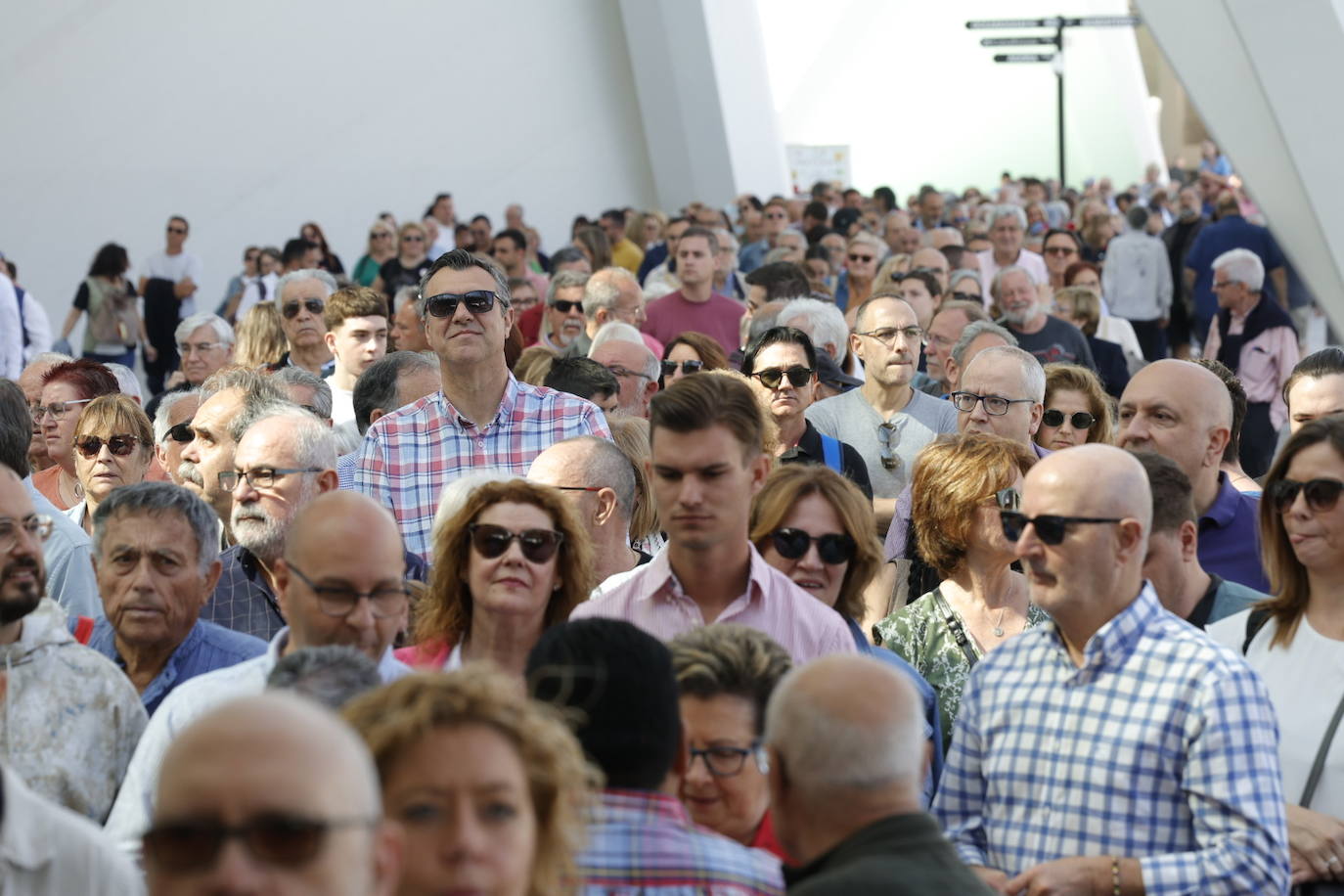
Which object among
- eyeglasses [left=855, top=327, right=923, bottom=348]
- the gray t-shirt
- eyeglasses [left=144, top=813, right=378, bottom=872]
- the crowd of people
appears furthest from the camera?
eyeglasses [left=855, top=327, right=923, bottom=348]

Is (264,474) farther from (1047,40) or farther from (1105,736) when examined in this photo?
(1047,40)

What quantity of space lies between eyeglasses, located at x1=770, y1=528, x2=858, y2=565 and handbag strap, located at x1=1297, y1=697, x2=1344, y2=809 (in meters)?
1.26

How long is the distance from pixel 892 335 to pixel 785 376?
80 centimetres

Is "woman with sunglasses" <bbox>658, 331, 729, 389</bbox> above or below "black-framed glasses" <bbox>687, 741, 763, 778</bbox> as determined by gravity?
above

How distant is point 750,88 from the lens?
21.5m

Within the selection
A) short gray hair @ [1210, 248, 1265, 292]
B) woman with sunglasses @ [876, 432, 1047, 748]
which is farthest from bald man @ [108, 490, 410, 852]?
short gray hair @ [1210, 248, 1265, 292]

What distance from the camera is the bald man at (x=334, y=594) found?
3551 mm

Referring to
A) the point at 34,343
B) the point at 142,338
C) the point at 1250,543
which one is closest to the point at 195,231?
the point at 142,338

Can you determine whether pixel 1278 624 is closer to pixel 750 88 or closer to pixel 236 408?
pixel 236 408

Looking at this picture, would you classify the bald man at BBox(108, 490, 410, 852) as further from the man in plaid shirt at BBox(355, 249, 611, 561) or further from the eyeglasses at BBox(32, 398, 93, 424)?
the eyeglasses at BBox(32, 398, 93, 424)

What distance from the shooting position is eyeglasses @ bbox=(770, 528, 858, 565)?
14.7ft

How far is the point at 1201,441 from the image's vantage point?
5504 millimetres

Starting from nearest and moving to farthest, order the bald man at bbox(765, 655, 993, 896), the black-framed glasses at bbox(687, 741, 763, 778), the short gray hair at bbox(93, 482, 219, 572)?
the bald man at bbox(765, 655, 993, 896), the black-framed glasses at bbox(687, 741, 763, 778), the short gray hair at bbox(93, 482, 219, 572)

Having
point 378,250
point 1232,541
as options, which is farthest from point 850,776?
point 378,250
